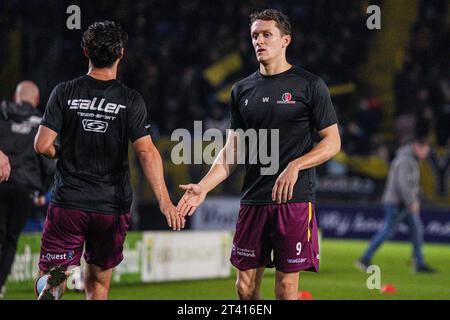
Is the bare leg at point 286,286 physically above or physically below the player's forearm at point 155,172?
below

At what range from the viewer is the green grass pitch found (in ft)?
36.0

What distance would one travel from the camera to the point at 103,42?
6469mm

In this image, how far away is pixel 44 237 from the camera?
264 inches

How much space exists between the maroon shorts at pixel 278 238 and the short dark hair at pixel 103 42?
1.51 metres

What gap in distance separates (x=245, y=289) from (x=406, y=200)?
7949mm

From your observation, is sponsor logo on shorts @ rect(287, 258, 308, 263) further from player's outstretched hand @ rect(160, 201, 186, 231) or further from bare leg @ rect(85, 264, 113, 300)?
bare leg @ rect(85, 264, 113, 300)

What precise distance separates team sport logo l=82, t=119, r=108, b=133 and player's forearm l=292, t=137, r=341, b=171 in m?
1.36

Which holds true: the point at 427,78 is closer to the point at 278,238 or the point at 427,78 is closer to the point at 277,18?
the point at 277,18

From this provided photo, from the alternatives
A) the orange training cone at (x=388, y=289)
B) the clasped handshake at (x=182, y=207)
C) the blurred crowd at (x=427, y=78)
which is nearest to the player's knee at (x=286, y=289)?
the clasped handshake at (x=182, y=207)

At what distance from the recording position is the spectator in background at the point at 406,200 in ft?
46.9

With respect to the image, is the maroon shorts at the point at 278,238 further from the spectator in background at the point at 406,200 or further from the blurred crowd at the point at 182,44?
the blurred crowd at the point at 182,44

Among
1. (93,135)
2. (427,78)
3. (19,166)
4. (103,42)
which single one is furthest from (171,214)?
(427,78)

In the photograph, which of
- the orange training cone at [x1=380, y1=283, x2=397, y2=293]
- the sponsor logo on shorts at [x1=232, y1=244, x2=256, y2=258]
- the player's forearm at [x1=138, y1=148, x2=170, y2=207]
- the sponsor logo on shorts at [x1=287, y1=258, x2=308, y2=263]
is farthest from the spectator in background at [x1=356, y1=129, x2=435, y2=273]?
the player's forearm at [x1=138, y1=148, x2=170, y2=207]

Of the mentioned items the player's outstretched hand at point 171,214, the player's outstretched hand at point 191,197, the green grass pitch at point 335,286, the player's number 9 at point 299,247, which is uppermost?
the player's outstretched hand at point 191,197
